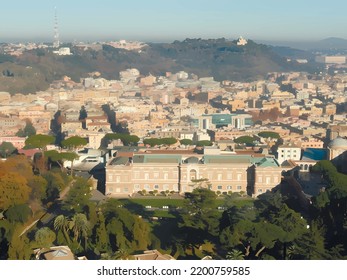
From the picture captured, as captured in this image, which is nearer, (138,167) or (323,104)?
(138,167)

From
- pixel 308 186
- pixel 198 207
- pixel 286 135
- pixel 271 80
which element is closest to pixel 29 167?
pixel 198 207

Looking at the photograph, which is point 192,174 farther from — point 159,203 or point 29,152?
point 29,152

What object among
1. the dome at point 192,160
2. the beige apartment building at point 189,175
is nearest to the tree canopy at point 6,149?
the beige apartment building at point 189,175

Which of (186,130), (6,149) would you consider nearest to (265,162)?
(186,130)

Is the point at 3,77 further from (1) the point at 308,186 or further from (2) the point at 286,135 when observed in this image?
(1) the point at 308,186

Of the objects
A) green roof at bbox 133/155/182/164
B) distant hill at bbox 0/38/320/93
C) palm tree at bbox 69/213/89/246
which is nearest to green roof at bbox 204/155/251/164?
green roof at bbox 133/155/182/164

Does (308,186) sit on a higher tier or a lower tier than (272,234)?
lower
